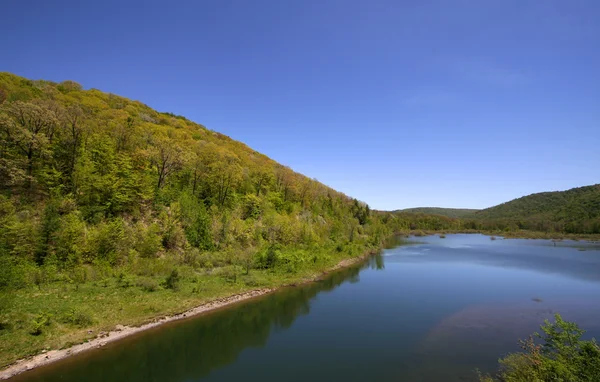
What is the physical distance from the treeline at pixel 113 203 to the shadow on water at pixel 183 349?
9.44 metres

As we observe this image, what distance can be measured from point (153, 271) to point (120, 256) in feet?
13.4

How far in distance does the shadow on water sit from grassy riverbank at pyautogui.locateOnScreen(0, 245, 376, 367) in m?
2.03

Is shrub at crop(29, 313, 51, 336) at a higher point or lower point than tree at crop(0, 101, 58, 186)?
lower

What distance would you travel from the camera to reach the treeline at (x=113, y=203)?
1129 inches

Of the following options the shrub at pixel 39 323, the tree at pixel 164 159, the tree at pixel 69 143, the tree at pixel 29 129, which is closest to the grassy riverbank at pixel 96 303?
the shrub at pixel 39 323

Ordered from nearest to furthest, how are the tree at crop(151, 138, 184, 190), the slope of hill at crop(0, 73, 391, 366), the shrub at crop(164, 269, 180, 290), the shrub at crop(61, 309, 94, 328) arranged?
the shrub at crop(61, 309, 94, 328)
the slope of hill at crop(0, 73, 391, 366)
the shrub at crop(164, 269, 180, 290)
the tree at crop(151, 138, 184, 190)

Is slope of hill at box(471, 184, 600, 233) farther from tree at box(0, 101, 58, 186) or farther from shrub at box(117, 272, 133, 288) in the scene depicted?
tree at box(0, 101, 58, 186)

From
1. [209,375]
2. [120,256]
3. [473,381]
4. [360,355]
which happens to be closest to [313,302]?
[360,355]

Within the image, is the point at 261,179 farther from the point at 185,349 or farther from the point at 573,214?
the point at 573,214

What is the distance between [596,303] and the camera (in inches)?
1261

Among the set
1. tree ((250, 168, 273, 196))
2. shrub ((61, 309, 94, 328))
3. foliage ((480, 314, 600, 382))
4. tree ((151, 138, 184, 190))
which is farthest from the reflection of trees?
tree ((250, 168, 273, 196))

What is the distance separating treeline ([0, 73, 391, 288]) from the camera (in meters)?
28.7

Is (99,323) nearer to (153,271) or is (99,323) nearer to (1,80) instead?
(153,271)

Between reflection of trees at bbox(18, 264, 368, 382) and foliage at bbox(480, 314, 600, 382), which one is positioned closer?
foliage at bbox(480, 314, 600, 382)
